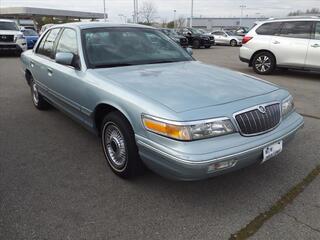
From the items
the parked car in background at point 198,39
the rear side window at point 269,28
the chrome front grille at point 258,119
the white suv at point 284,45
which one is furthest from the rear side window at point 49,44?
the parked car in background at point 198,39

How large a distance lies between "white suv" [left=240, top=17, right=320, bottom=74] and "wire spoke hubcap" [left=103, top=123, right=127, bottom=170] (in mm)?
7210

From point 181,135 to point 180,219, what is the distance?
2.41ft

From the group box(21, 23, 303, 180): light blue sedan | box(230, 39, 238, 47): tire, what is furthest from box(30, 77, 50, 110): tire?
box(230, 39, 238, 47): tire

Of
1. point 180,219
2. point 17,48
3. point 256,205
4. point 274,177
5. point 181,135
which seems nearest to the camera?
point 181,135

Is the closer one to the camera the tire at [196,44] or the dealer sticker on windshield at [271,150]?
the dealer sticker on windshield at [271,150]

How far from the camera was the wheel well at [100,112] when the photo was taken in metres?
3.26

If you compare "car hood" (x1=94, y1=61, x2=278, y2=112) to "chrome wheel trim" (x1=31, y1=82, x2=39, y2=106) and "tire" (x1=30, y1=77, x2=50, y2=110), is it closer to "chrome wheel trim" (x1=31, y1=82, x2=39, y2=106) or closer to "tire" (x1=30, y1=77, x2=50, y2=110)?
"tire" (x1=30, y1=77, x2=50, y2=110)

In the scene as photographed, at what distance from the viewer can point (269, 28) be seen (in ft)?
31.0

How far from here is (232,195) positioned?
9.83 feet

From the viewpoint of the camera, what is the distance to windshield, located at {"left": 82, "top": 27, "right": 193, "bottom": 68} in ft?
12.3

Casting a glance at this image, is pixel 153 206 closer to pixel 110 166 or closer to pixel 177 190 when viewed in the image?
pixel 177 190

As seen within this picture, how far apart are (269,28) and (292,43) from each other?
961mm

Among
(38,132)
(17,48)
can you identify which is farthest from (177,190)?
(17,48)

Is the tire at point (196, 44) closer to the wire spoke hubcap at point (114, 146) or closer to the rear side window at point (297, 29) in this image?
the rear side window at point (297, 29)
